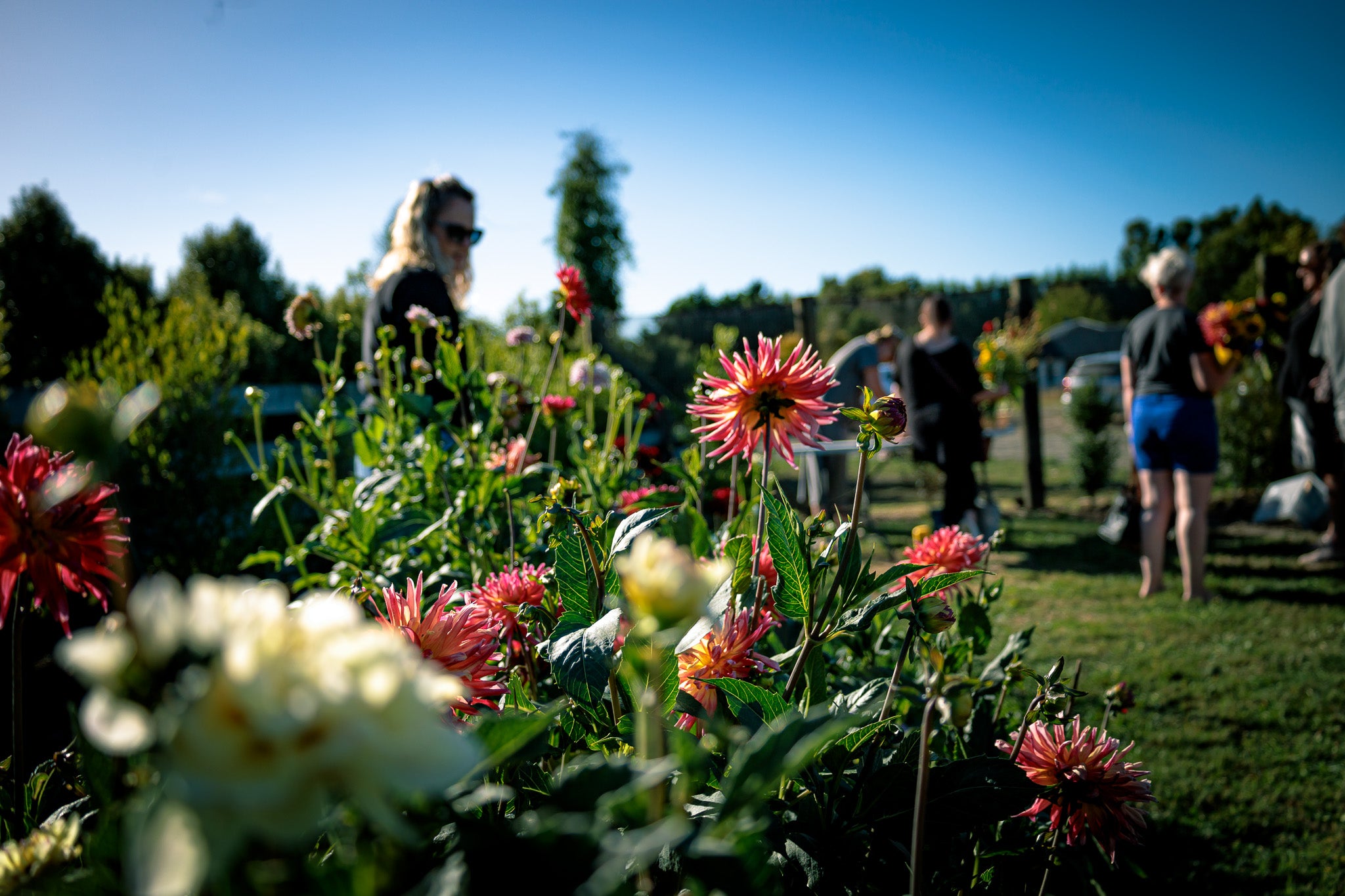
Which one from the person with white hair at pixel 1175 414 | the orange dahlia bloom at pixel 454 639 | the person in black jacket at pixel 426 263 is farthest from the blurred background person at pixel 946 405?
the orange dahlia bloom at pixel 454 639

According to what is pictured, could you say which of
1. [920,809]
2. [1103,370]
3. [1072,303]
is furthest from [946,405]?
[1072,303]

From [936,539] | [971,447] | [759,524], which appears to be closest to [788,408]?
[759,524]

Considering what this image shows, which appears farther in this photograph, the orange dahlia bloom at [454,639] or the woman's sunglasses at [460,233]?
the woman's sunglasses at [460,233]

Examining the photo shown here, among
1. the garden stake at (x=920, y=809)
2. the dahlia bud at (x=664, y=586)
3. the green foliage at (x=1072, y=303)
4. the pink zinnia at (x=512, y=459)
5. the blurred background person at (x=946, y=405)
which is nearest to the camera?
the dahlia bud at (x=664, y=586)

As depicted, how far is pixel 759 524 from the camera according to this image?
721 millimetres

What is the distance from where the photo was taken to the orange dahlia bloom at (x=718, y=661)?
726 mm

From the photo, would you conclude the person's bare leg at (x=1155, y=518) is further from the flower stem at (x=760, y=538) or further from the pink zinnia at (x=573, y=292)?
the flower stem at (x=760, y=538)

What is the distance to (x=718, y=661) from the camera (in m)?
0.73

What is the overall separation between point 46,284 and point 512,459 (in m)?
11.7

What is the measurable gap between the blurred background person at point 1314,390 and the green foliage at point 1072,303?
17003 millimetres

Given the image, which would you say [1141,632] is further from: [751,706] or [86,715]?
[86,715]

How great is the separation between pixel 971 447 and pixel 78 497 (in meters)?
4.41

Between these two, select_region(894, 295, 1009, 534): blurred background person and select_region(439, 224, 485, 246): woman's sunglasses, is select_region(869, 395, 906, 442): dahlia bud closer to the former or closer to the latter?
select_region(439, 224, 485, 246): woman's sunglasses

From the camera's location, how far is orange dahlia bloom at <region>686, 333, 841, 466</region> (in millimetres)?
813
